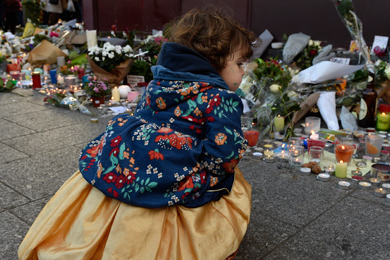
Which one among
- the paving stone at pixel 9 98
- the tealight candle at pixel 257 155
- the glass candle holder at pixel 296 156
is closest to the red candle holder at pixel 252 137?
the tealight candle at pixel 257 155

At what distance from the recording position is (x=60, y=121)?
191 inches

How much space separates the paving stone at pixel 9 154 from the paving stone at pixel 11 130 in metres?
0.35

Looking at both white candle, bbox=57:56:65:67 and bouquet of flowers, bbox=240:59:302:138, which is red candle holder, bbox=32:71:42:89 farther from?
bouquet of flowers, bbox=240:59:302:138

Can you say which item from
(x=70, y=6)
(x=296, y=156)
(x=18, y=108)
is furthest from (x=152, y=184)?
(x=70, y=6)

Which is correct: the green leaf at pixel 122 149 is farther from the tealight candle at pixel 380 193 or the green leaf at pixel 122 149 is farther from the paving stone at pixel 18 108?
the paving stone at pixel 18 108

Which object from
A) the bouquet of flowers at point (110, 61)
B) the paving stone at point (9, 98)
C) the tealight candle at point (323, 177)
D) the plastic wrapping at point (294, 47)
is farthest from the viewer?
the plastic wrapping at point (294, 47)

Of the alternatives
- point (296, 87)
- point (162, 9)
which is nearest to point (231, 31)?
point (296, 87)

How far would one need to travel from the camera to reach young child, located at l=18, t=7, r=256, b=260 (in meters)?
1.92

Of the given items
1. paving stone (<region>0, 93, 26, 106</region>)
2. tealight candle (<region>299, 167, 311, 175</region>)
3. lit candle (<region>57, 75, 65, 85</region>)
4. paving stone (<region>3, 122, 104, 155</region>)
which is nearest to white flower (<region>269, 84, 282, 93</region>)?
tealight candle (<region>299, 167, 311, 175</region>)

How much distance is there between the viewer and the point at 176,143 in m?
1.94

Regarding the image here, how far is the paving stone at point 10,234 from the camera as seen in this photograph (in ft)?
7.86

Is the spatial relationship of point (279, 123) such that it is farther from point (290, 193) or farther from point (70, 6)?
point (70, 6)

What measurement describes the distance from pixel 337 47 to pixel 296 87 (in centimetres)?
186

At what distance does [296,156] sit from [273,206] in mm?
796
